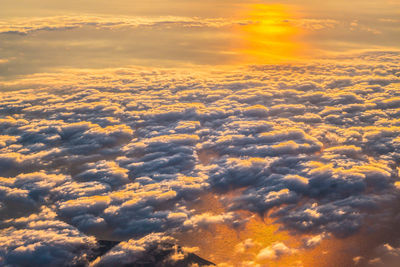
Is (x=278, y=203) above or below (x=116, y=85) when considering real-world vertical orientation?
below

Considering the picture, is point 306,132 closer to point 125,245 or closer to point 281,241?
point 281,241

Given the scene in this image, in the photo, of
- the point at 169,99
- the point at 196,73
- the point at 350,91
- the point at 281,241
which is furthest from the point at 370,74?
the point at 281,241

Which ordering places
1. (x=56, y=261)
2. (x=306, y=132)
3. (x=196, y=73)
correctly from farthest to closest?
1. (x=196, y=73)
2. (x=306, y=132)
3. (x=56, y=261)

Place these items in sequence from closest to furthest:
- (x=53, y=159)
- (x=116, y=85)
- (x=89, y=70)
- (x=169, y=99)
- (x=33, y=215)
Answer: (x=33, y=215) < (x=53, y=159) < (x=169, y=99) < (x=116, y=85) < (x=89, y=70)

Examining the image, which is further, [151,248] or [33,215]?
[33,215]

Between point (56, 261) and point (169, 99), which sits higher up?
point (169, 99)

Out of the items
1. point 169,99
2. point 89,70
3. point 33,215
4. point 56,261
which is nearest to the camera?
point 56,261

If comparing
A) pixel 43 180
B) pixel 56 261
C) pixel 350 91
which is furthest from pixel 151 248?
pixel 350 91

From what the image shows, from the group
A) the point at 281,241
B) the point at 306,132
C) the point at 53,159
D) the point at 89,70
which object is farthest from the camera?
the point at 89,70

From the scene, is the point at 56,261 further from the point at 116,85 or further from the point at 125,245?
the point at 116,85
